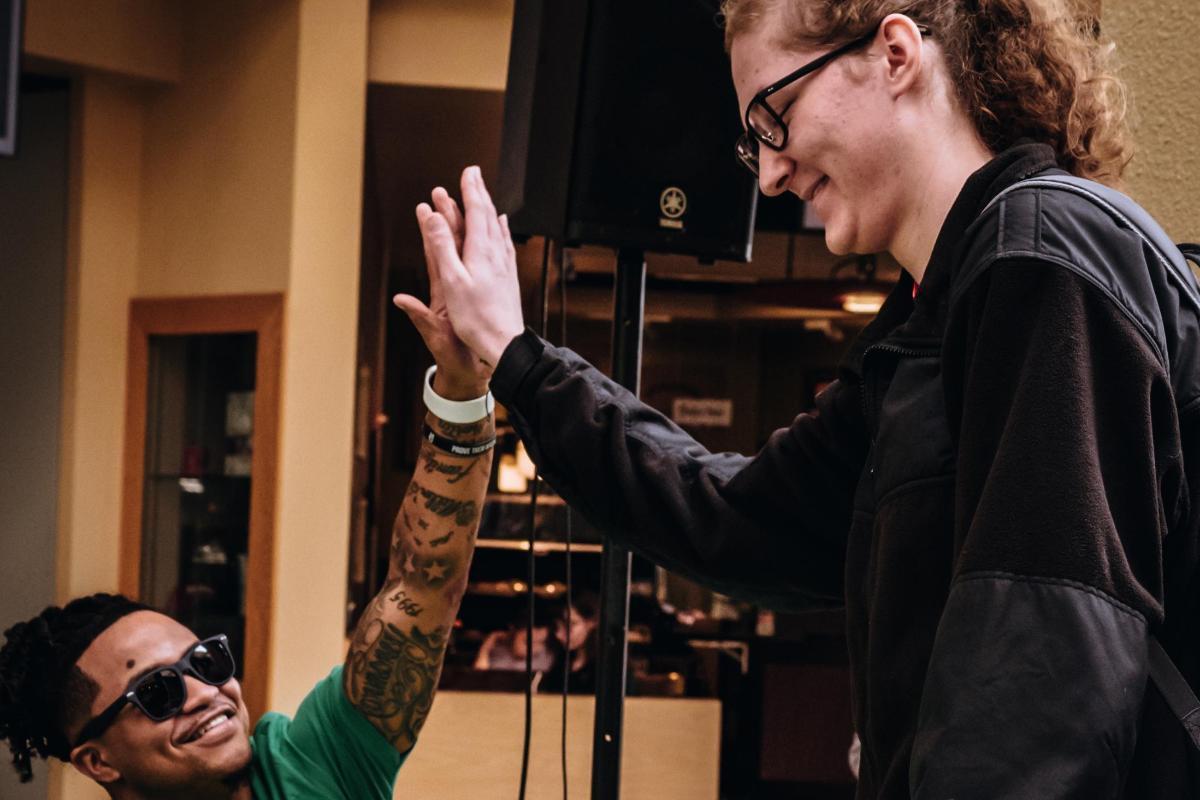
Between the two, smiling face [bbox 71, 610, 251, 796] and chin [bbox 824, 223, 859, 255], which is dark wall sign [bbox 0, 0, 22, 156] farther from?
chin [bbox 824, 223, 859, 255]

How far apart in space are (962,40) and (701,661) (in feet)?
18.4

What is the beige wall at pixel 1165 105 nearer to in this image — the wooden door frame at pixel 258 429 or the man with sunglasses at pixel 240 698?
the man with sunglasses at pixel 240 698

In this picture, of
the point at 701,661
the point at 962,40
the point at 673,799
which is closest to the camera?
the point at 962,40

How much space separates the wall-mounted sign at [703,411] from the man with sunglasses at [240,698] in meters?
7.49

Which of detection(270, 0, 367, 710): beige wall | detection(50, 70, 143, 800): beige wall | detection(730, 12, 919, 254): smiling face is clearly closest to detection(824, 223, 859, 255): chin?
detection(730, 12, 919, 254): smiling face

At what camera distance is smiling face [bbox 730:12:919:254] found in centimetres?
97

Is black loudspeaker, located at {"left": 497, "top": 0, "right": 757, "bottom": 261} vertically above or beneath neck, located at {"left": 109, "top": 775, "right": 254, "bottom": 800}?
above

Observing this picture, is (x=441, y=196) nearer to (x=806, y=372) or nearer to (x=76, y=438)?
(x=76, y=438)

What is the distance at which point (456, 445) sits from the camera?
1.65 m

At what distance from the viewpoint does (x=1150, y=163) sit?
1.24 metres

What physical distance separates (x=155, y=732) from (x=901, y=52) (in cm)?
130

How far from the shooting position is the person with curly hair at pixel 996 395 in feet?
2.27

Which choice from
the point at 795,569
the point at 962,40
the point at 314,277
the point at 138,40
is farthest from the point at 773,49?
the point at 138,40

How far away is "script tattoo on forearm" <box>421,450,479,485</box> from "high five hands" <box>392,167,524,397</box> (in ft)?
0.96
